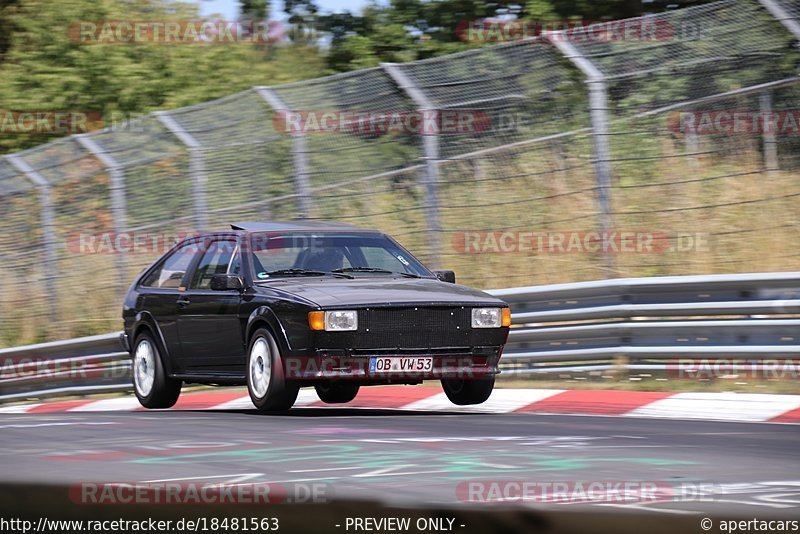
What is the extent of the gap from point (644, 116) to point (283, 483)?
7473mm

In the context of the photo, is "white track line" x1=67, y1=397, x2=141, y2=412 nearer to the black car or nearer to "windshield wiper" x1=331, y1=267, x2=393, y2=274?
the black car

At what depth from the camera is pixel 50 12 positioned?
2688 cm

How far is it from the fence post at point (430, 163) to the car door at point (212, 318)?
2.41 m

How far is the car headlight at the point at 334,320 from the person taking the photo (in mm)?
9094

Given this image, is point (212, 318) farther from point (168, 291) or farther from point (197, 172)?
point (197, 172)

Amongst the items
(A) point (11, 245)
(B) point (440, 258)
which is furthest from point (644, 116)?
(A) point (11, 245)

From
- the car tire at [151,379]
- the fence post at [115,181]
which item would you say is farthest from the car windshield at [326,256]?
the fence post at [115,181]

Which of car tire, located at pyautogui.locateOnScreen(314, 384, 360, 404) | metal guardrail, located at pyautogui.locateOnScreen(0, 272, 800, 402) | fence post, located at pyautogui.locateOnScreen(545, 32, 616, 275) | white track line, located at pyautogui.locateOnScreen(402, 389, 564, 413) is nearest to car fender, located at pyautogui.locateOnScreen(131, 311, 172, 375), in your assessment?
car tire, located at pyautogui.locateOnScreen(314, 384, 360, 404)

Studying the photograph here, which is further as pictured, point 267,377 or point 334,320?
point 267,377

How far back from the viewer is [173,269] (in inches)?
450

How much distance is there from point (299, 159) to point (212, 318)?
3694 mm

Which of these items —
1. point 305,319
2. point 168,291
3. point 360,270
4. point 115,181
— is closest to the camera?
point 305,319

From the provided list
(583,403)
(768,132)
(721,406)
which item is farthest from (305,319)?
(768,132)

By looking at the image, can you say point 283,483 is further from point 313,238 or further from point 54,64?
point 54,64
